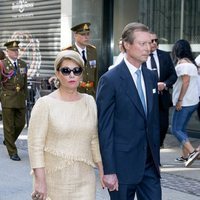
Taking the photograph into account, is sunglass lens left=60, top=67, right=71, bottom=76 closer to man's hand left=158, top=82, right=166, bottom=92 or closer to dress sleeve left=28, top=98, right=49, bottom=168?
dress sleeve left=28, top=98, right=49, bottom=168

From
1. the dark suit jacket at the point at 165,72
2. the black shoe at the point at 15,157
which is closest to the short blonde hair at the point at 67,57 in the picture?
the dark suit jacket at the point at 165,72

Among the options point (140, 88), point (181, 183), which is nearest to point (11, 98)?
point (181, 183)

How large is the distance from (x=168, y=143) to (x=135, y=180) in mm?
5837

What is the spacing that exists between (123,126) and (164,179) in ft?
10.8

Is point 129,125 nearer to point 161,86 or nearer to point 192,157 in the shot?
point 161,86

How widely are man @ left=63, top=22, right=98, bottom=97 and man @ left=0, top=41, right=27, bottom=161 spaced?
141cm

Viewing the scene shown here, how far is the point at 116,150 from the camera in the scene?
3.61m

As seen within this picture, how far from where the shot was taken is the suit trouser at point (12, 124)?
26.5 feet

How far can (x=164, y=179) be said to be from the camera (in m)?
6.69

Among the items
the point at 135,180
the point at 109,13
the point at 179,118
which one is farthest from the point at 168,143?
the point at 135,180

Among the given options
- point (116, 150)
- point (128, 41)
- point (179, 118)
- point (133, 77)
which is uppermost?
point (128, 41)

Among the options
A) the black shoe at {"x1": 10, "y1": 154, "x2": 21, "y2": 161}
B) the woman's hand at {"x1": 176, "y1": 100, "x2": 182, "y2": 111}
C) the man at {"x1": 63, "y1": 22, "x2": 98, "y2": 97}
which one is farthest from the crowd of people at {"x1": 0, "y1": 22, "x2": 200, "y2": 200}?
the black shoe at {"x1": 10, "y1": 154, "x2": 21, "y2": 161}

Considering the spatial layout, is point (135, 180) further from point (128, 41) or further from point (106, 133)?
point (128, 41)

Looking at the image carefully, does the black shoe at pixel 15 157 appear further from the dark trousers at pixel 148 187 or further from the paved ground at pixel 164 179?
the dark trousers at pixel 148 187
